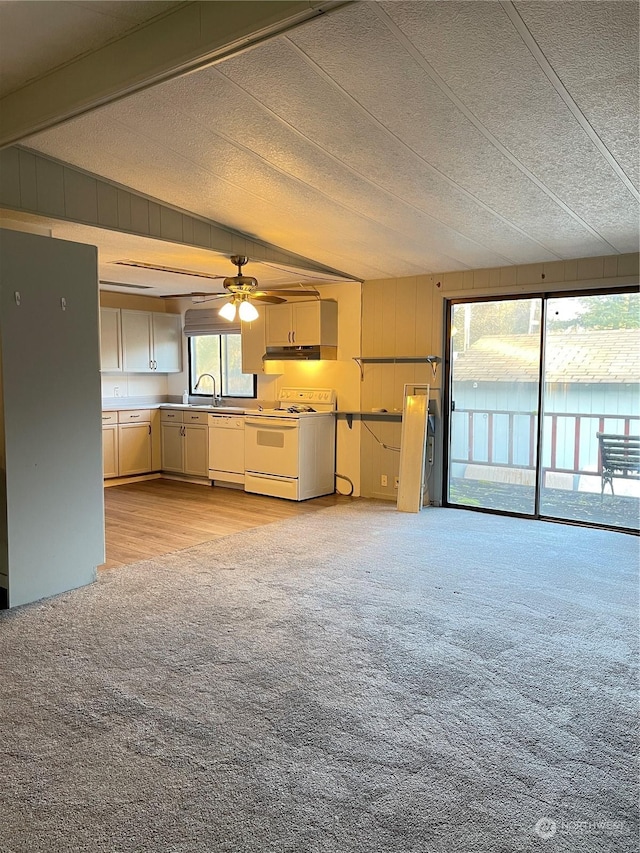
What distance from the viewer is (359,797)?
6.99 ft

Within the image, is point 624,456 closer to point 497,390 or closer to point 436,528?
point 497,390

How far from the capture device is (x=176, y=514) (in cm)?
627

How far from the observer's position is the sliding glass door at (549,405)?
224 inches

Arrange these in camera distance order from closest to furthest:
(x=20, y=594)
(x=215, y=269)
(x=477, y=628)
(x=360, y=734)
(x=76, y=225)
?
(x=360, y=734)
(x=477, y=628)
(x=20, y=594)
(x=76, y=225)
(x=215, y=269)

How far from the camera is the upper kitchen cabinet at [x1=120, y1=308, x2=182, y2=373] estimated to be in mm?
8134

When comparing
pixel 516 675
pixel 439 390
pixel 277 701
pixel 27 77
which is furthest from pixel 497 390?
pixel 27 77

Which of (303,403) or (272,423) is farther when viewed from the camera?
(303,403)

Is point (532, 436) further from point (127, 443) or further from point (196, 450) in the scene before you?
point (127, 443)

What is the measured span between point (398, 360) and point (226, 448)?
7.43 feet

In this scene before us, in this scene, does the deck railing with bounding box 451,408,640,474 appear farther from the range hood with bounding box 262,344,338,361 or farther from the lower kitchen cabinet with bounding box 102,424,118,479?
the lower kitchen cabinet with bounding box 102,424,118,479

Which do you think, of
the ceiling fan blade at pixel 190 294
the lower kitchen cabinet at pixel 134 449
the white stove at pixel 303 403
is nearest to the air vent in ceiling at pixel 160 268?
the ceiling fan blade at pixel 190 294

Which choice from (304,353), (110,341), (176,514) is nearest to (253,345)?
(304,353)

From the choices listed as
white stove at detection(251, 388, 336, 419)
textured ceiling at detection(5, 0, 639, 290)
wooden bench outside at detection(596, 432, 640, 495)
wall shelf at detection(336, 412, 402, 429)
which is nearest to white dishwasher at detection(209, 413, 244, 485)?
white stove at detection(251, 388, 336, 419)

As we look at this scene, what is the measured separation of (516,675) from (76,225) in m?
3.69
